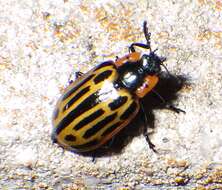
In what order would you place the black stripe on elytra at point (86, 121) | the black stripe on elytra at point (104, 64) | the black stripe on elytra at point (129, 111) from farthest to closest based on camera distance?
the black stripe on elytra at point (104, 64), the black stripe on elytra at point (129, 111), the black stripe on elytra at point (86, 121)

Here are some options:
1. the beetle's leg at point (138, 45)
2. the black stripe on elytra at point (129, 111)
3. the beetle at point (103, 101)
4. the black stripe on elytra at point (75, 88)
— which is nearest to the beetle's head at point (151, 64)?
the beetle at point (103, 101)

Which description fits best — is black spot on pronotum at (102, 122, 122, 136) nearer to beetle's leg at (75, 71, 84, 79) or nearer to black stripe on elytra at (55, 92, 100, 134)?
black stripe on elytra at (55, 92, 100, 134)

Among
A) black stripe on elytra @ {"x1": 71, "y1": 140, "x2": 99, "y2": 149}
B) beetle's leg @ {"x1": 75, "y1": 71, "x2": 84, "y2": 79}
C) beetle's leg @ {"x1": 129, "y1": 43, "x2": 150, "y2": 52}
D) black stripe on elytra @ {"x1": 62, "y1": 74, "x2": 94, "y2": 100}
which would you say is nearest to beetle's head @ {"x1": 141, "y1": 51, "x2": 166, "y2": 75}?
beetle's leg @ {"x1": 129, "y1": 43, "x2": 150, "y2": 52}


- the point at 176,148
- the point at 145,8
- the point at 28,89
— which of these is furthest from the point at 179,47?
the point at 28,89

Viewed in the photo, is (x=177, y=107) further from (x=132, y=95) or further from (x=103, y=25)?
(x=103, y=25)

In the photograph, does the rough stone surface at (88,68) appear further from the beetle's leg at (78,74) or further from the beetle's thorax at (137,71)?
the beetle's thorax at (137,71)
